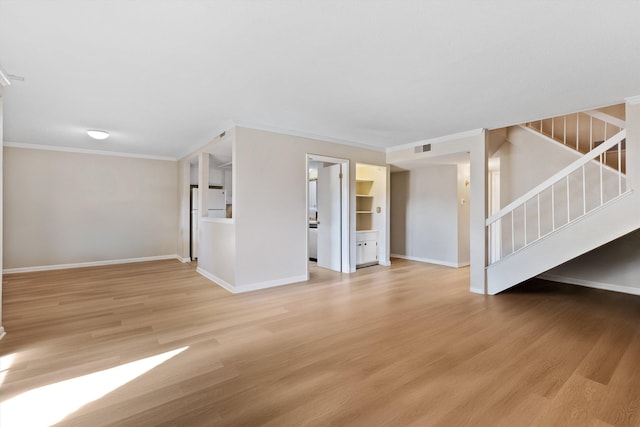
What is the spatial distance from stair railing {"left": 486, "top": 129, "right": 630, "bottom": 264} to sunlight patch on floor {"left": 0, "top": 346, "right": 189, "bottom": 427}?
443 centimetres

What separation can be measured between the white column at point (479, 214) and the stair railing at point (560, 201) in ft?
0.51

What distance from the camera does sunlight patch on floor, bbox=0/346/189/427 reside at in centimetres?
171

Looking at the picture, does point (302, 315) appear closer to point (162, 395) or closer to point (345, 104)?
point (162, 395)

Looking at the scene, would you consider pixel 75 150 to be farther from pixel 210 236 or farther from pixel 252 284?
pixel 252 284

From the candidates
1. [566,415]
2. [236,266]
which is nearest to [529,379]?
[566,415]

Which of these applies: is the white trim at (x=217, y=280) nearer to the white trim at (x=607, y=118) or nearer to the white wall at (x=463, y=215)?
the white wall at (x=463, y=215)

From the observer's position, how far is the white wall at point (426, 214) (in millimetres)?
6344

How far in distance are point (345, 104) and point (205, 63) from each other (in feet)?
5.33

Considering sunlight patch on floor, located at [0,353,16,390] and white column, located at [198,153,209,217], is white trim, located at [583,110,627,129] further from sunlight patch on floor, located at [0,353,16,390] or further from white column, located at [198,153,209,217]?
sunlight patch on floor, located at [0,353,16,390]

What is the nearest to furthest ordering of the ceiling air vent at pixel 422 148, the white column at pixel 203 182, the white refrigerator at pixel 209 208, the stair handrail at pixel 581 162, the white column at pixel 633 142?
the white column at pixel 633 142
the stair handrail at pixel 581 162
the ceiling air vent at pixel 422 148
the white column at pixel 203 182
the white refrigerator at pixel 209 208

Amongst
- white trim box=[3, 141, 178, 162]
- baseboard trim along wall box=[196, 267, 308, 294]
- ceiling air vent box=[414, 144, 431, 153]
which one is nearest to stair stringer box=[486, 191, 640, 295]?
ceiling air vent box=[414, 144, 431, 153]

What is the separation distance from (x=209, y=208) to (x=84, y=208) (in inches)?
98.0

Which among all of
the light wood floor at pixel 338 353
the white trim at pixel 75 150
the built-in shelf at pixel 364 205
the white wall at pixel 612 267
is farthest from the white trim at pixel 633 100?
the white trim at pixel 75 150

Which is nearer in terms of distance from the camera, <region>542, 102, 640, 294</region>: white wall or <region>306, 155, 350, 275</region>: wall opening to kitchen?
<region>542, 102, 640, 294</region>: white wall
